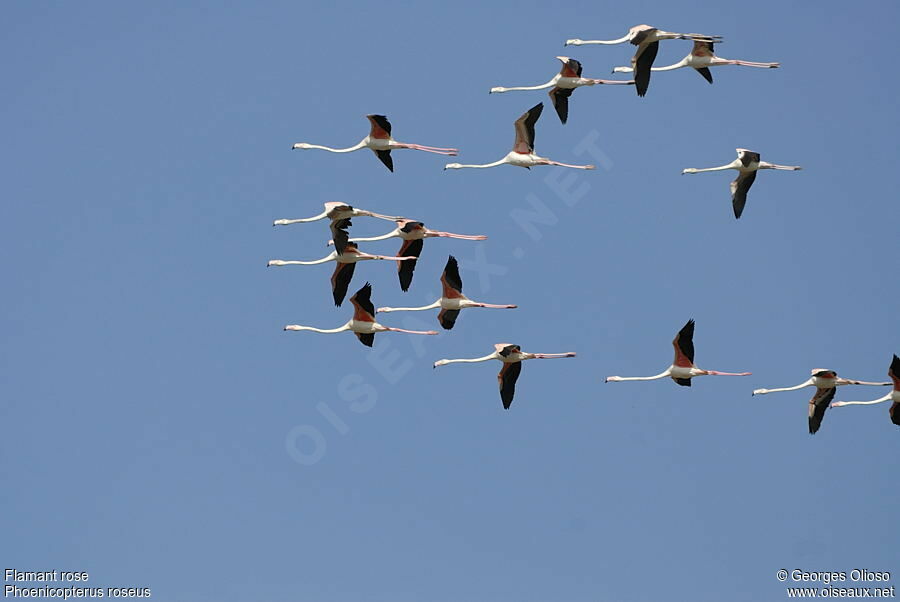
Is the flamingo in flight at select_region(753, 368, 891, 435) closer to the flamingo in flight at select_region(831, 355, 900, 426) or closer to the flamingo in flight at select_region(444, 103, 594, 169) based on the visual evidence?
the flamingo in flight at select_region(831, 355, 900, 426)

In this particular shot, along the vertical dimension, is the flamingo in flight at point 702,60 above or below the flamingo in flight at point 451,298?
above

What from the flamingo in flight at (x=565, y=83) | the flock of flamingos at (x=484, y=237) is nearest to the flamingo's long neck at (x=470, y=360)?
the flock of flamingos at (x=484, y=237)

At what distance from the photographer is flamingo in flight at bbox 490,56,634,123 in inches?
1783

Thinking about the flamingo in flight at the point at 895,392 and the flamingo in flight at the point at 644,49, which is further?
the flamingo in flight at the point at 895,392

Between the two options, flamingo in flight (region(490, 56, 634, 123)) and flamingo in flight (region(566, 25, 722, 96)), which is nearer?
flamingo in flight (region(566, 25, 722, 96))

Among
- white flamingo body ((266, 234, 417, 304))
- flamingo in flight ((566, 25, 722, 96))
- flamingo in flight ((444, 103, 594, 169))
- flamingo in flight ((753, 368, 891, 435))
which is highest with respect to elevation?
flamingo in flight ((566, 25, 722, 96))

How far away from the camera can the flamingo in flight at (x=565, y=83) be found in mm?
45297

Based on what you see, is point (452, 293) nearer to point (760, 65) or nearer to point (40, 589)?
point (760, 65)

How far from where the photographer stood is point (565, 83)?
1784 inches

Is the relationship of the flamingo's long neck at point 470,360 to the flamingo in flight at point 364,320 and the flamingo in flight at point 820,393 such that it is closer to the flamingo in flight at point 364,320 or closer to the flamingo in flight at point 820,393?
the flamingo in flight at point 364,320

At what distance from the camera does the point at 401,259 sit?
45125 millimetres

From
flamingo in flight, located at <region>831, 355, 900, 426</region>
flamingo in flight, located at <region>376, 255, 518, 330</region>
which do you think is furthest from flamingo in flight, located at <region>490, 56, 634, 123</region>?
flamingo in flight, located at <region>831, 355, 900, 426</region>

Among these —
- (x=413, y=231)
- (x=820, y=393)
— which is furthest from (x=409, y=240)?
(x=820, y=393)

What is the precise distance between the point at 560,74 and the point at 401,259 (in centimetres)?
635
